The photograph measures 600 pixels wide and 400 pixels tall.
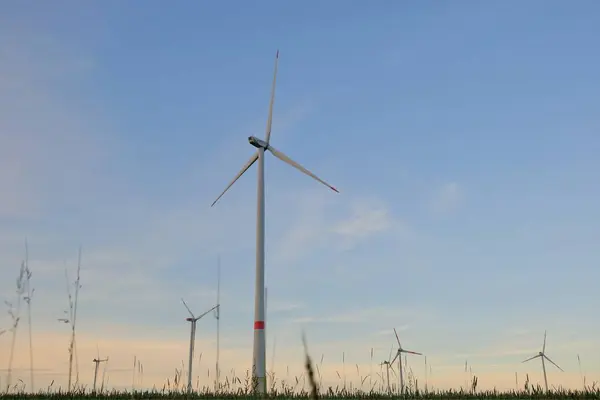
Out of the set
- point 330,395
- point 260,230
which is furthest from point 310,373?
point 260,230

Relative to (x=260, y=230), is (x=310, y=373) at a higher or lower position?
lower

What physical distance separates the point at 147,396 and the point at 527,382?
1055 cm

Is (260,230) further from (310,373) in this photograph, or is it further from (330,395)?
(310,373)

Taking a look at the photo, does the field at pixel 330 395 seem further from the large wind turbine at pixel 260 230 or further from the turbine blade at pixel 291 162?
the turbine blade at pixel 291 162

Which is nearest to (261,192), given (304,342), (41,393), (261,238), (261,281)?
(261,238)

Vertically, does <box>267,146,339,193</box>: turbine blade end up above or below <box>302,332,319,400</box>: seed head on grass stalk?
above

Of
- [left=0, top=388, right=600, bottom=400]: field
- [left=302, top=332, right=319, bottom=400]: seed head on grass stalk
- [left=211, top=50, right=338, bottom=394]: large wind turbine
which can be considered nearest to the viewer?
[left=302, top=332, right=319, bottom=400]: seed head on grass stalk

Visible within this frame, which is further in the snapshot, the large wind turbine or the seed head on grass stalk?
the large wind turbine

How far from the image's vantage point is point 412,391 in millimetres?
18078

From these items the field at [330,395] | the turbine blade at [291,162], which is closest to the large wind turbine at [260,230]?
the turbine blade at [291,162]

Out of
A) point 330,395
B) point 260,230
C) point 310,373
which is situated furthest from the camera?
point 260,230

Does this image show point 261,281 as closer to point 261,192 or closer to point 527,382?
point 261,192

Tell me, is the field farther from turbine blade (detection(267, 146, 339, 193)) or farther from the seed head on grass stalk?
turbine blade (detection(267, 146, 339, 193))

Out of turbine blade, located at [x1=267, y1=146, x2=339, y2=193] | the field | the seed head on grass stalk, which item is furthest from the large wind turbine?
the seed head on grass stalk
